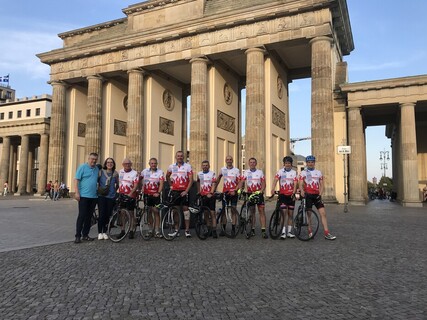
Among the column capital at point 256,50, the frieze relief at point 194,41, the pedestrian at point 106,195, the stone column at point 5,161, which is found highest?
the frieze relief at point 194,41

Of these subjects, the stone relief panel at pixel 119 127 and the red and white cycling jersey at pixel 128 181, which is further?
the stone relief panel at pixel 119 127

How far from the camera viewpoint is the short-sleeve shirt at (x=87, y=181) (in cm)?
764

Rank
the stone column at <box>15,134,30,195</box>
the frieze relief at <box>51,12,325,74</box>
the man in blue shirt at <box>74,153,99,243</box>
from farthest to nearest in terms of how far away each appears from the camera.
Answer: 1. the stone column at <box>15,134,30,195</box>
2. the frieze relief at <box>51,12,325,74</box>
3. the man in blue shirt at <box>74,153,99,243</box>

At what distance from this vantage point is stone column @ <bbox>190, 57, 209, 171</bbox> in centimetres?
Answer: 2691

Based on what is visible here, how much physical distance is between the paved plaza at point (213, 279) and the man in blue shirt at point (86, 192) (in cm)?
47

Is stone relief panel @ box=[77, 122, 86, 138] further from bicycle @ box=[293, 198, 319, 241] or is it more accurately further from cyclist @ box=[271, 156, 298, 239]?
bicycle @ box=[293, 198, 319, 241]

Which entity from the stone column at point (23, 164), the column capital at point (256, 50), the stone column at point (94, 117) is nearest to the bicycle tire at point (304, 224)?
the column capital at point (256, 50)

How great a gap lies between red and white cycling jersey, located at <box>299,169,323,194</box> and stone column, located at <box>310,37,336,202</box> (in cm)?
1514

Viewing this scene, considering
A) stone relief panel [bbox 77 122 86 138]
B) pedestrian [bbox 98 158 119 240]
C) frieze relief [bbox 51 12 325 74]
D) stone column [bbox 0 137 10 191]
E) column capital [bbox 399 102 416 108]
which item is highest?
frieze relief [bbox 51 12 325 74]

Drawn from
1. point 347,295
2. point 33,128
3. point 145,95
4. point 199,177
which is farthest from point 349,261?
point 33,128

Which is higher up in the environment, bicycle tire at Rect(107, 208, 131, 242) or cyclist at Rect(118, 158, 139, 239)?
cyclist at Rect(118, 158, 139, 239)

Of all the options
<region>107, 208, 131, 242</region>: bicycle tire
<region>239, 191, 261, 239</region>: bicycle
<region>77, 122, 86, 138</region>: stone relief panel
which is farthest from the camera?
<region>77, 122, 86, 138</region>: stone relief panel

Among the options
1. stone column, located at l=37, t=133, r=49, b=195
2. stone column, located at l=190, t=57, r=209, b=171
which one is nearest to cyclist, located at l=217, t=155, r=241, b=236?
stone column, located at l=190, t=57, r=209, b=171

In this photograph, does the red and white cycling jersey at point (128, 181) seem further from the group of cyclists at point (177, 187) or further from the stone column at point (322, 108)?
the stone column at point (322, 108)
